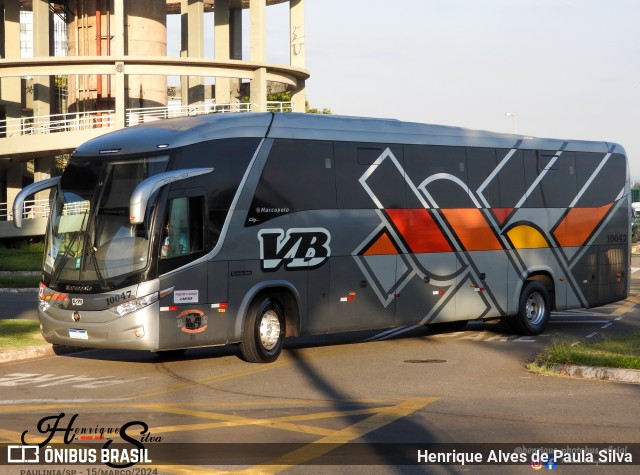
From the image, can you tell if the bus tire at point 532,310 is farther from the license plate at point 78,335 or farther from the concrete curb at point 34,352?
the license plate at point 78,335

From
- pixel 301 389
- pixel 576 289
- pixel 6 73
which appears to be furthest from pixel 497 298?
pixel 6 73

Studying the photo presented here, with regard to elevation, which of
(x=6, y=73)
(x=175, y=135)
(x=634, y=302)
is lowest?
(x=634, y=302)

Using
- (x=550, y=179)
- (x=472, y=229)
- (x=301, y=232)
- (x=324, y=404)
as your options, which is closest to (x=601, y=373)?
(x=324, y=404)

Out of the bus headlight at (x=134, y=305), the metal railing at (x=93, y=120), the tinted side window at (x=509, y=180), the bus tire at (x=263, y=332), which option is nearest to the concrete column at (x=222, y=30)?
the metal railing at (x=93, y=120)

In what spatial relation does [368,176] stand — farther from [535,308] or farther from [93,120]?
[93,120]

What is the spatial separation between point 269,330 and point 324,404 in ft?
14.1

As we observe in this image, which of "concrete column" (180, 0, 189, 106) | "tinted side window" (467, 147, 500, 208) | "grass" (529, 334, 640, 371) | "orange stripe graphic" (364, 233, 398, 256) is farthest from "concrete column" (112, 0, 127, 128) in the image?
"grass" (529, 334, 640, 371)

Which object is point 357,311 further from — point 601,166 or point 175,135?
point 601,166

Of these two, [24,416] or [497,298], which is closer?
[24,416]

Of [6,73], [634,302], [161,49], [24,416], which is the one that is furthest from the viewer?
[161,49]

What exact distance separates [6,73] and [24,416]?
4036 centimetres

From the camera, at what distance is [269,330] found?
1669 cm

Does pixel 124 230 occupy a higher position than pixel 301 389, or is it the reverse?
pixel 124 230

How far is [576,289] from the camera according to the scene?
868 inches
